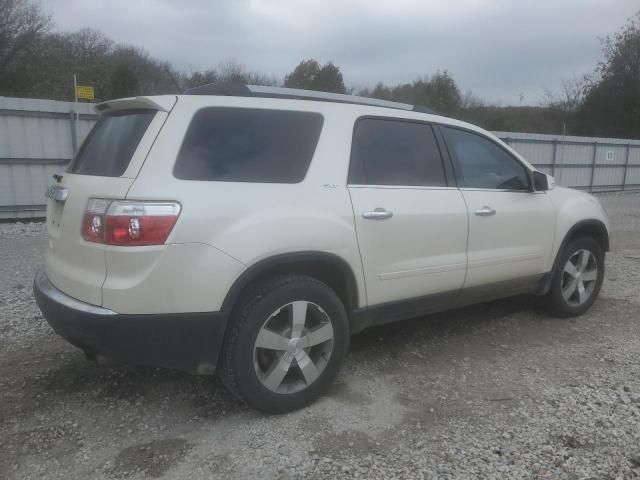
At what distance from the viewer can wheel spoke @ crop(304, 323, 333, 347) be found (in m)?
2.97

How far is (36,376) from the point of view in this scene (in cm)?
349

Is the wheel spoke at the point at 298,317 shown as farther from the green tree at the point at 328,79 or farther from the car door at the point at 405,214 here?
the green tree at the point at 328,79

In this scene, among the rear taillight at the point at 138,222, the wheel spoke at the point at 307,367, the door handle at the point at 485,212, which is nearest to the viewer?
the rear taillight at the point at 138,222

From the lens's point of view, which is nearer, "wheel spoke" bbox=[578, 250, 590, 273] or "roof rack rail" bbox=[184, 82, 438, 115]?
"roof rack rail" bbox=[184, 82, 438, 115]

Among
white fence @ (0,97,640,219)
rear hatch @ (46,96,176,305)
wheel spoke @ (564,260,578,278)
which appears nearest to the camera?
rear hatch @ (46,96,176,305)

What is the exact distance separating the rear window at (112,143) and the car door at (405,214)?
123 centimetres

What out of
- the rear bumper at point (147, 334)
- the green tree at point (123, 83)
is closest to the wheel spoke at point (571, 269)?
the rear bumper at point (147, 334)

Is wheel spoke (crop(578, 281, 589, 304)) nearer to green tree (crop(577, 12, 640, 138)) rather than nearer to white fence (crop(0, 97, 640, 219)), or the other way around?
white fence (crop(0, 97, 640, 219))

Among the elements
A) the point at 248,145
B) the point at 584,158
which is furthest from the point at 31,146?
the point at 584,158

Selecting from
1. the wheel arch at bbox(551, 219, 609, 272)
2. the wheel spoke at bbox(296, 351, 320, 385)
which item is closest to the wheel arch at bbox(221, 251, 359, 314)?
the wheel spoke at bbox(296, 351, 320, 385)

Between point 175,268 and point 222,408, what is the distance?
1035 mm

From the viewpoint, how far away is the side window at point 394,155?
3.28 metres

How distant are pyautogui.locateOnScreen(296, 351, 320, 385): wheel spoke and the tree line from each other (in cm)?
2039

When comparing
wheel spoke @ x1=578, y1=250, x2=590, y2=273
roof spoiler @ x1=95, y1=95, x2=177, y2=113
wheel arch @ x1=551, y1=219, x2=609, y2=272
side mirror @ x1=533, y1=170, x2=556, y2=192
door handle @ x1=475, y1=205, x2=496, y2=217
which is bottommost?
wheel spoke @ x1=578, y1=250, x2=590, y2=273
